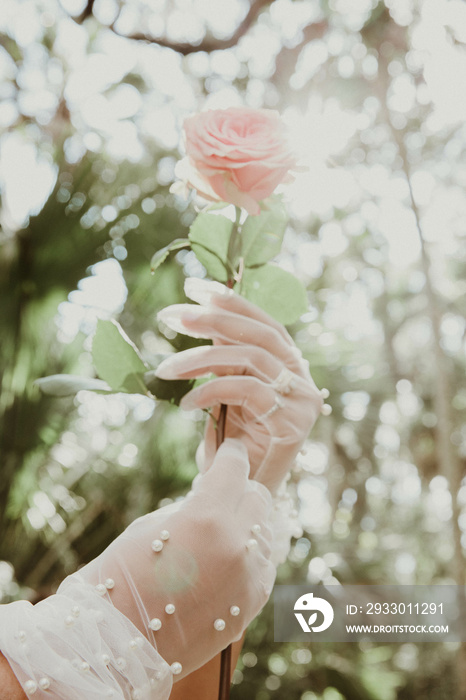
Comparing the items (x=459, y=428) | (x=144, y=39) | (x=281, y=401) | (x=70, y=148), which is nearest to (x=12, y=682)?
(x=281, y=401)

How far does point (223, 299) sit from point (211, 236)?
3.2 inches

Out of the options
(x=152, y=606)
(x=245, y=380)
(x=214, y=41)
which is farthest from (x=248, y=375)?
(x=214, y=41)

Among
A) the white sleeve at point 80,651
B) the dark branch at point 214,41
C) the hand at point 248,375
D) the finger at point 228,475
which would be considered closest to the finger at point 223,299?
the hand at point 248,375

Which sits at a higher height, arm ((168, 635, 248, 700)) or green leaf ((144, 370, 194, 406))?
green leaf ((144, 370, 194, 406))

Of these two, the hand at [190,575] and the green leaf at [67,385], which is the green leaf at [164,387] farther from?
the hand at [190,575]

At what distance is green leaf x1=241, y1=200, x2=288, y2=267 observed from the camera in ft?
2.24

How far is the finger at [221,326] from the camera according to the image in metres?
0.63

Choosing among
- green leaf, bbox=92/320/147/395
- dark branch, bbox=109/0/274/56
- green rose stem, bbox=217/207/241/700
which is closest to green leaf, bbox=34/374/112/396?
green leaf, bbox=92/320/147/395

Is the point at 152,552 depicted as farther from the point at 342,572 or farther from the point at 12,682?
the point at 342,572

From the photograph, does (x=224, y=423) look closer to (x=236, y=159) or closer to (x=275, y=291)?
(x=275, y=291)

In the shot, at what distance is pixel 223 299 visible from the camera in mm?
642

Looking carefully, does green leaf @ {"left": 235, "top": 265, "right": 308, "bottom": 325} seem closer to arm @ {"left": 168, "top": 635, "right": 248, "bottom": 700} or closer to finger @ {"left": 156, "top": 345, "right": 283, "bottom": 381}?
finger @ {"left": 156, "top": 345, "right": 283, "bottom": 381}

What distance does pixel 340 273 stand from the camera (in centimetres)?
356

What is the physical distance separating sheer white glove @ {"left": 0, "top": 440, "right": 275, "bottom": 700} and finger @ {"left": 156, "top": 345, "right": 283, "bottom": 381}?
117 mm
